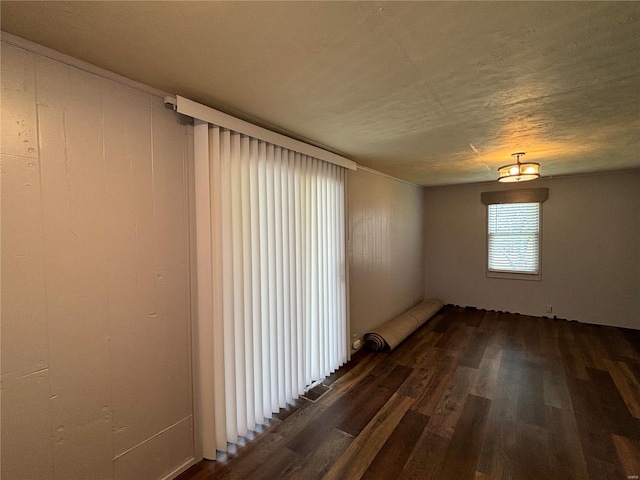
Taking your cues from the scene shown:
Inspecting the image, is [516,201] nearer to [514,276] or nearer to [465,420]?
[514,276]

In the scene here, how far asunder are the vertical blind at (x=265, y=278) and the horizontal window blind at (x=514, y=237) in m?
3.65

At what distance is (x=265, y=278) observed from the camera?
2.33m

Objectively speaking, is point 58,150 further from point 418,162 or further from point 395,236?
point 395,236

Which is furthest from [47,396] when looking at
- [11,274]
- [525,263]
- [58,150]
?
[525,263]

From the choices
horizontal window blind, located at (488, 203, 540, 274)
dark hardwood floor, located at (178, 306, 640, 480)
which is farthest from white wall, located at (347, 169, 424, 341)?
horizontal window blind, located at (488, 203, 540, 274)

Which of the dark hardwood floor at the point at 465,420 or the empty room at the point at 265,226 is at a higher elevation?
the empty room at the point at 265,226

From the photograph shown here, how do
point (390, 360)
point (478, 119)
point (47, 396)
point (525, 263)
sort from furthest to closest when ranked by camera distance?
1. point (525, 263)
2. point (390, 360)
3. point (478, 119)
4. point (47, 396)

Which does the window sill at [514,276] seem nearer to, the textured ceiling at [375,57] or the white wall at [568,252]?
the white wall at [568,252]

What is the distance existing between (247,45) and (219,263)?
4.24 feet

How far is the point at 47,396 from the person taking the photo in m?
1.30

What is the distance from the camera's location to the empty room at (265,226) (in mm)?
1187

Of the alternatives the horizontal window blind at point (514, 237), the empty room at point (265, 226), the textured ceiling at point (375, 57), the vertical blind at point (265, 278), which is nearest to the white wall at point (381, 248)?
the empty room at point (265, 226)

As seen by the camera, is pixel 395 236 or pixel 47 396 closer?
pixel 47 396

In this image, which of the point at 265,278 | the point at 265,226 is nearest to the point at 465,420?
the point at 265,278
